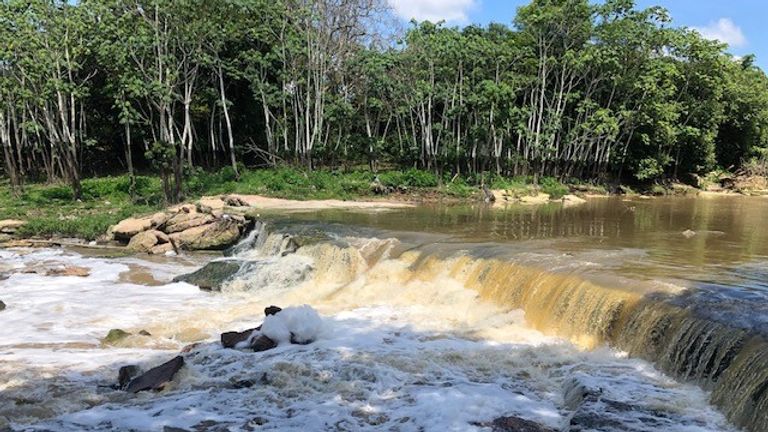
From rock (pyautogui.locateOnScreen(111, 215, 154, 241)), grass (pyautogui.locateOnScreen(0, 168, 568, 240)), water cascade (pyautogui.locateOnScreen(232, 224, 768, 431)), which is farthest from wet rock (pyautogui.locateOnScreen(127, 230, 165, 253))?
water cascade (pyautogui.locateOnScreen(232, 224, 768, 431))

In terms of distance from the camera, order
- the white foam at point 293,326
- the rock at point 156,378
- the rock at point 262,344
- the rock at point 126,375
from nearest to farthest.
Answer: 1. the rock at point 156,378
2. the rock at point 126,375
3. the rock at point 262,344
4. the white foam at point 293,326

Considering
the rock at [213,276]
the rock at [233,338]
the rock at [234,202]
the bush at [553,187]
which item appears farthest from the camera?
the bush at [553,187]

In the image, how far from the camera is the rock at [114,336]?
9.52 meters

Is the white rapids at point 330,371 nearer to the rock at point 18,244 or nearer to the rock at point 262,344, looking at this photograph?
the rock at point 262,344

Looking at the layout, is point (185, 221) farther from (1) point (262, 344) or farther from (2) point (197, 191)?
(1) point (262, 344)

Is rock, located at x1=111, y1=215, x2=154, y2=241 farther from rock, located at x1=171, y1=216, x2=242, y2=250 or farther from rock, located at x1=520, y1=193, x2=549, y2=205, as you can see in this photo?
rock, located at x1=520, y1=193, x2=549, y2=205

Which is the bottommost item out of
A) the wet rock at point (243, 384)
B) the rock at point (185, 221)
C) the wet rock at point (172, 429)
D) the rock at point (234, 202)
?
the wet rock at point (243, 384)

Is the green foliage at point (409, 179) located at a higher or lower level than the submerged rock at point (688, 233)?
higher

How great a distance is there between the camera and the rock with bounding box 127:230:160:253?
60.5 ft

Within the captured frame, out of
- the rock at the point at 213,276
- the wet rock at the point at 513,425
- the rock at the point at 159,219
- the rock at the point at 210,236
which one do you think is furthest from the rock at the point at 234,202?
the wet rock at the point at 513,425

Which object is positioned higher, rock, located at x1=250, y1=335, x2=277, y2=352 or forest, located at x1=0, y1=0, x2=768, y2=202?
forest, located at x1=0, y1=0, x2=768, y2=202

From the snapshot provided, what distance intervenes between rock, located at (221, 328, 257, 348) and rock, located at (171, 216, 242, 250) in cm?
1010

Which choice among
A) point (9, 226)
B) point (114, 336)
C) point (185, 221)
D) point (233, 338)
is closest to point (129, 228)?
point (185, 221)

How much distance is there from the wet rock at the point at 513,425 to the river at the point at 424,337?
16cm
